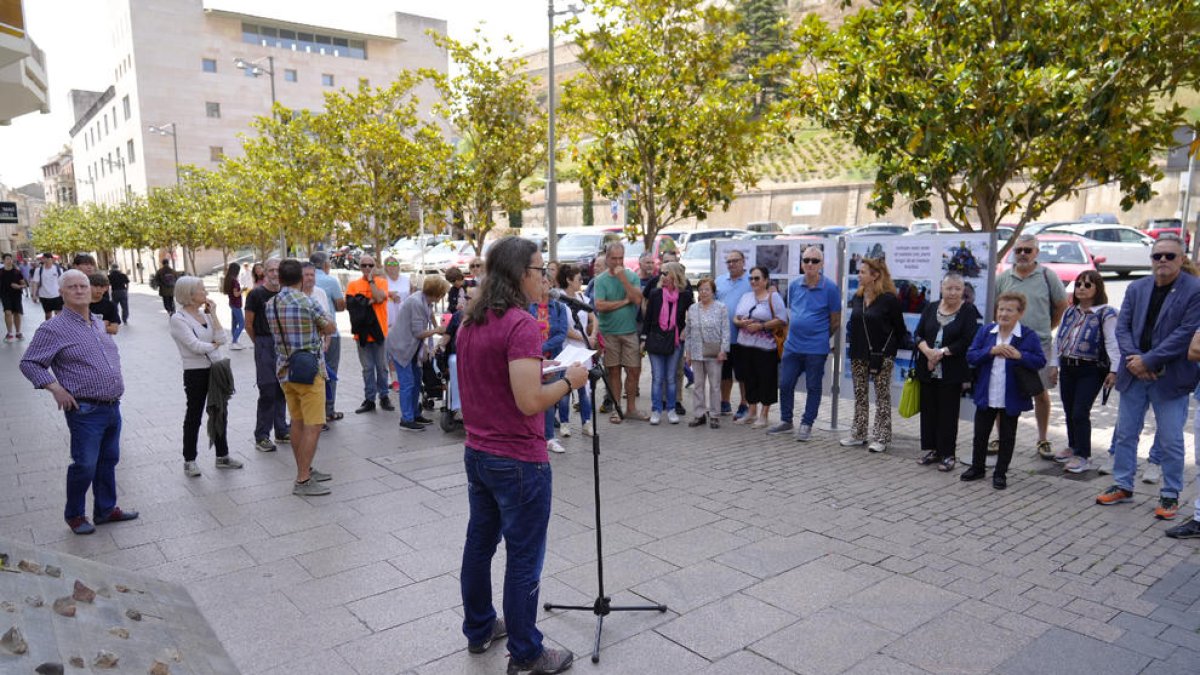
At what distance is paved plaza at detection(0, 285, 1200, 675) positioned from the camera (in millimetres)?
3672

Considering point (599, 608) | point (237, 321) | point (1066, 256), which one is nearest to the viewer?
point (599, 608)

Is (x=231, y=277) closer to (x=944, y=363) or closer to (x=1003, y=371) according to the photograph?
(x=944, y=363)

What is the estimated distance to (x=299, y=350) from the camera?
5.88m

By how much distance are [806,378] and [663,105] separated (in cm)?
601

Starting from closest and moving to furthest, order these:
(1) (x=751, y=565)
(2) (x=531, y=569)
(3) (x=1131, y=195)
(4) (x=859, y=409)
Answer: (2) (x=531, y=569) → (1) (x=751, y=565) → (4) (x=859, y=409) → (3) (x=1131, y=195)

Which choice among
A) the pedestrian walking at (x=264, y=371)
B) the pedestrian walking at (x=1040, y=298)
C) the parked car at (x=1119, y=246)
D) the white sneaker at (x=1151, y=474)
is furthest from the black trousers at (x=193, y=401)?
the parked car at (x=1119, y=246)

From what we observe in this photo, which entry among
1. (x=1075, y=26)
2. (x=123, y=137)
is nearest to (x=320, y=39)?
(x=123, y=137)

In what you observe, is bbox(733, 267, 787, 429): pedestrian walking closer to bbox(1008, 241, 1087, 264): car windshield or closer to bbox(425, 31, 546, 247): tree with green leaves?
bbox(425, 31, 546, 247): tree with green leaves

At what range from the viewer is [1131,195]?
8328 millimetres

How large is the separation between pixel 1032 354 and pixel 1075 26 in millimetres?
4007

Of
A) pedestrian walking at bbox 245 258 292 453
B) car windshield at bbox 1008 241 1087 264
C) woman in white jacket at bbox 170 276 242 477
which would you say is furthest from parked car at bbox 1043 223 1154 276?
woman in white jacket at bbox 170 276 242 477

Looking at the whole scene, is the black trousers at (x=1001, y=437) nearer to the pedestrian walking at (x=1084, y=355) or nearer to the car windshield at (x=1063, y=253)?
the pedestrian walking at (x=1084, y=355)

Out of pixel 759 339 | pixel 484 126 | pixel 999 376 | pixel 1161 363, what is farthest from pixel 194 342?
pixel 484 126

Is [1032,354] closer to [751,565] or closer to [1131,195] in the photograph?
[751,565]
